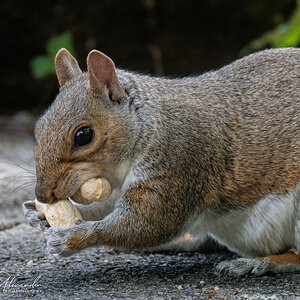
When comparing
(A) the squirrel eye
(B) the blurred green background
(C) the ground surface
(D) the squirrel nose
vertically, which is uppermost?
(B) the blurred green background

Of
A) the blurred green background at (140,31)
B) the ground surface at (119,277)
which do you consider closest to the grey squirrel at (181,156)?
the ground surface at (119,277)

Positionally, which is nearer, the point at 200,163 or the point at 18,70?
the point at 200,163

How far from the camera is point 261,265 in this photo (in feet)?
15.5

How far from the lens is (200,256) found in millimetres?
5457

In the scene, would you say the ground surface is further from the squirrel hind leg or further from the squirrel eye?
the squirrel eye

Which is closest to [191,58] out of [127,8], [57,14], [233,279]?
[127,8]

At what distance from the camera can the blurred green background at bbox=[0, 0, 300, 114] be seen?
12445mm

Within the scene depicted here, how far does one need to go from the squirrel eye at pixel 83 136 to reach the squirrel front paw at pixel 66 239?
0.58m

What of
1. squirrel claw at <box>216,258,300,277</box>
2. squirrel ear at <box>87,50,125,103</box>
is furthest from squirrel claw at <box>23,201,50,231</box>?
squirrel claw at <box>216,258,300,277</box>

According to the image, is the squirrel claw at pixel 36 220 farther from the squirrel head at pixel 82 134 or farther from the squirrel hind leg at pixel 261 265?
the squirrel hind leg at pixel 261 265

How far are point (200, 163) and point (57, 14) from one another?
9184 millimetres

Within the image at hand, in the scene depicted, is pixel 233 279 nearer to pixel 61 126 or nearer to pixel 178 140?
pixel 178 140

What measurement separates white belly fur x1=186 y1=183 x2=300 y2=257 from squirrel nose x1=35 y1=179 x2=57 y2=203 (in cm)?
110

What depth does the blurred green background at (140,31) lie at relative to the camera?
40.8 feet
